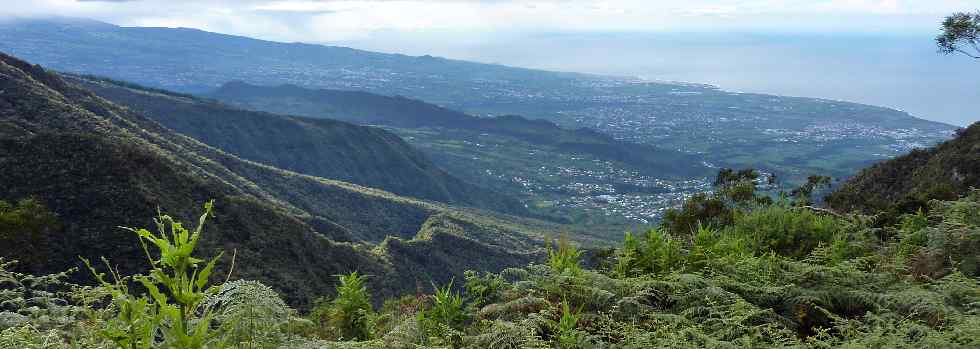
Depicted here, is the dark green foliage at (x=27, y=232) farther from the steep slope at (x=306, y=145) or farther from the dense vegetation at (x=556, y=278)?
the steep slope at (x=306, y=145)

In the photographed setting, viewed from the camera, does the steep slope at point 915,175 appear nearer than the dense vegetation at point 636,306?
No

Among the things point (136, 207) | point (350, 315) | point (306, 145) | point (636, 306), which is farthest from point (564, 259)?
point (306, 145)

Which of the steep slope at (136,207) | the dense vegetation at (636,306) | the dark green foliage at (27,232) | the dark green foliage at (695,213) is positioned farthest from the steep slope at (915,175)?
the dark green foliage at (27,232)

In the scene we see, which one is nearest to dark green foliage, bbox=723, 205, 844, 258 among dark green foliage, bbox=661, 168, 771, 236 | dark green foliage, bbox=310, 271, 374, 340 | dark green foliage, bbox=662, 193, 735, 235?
dark green foliage, bbox=661, 168, 771, 236

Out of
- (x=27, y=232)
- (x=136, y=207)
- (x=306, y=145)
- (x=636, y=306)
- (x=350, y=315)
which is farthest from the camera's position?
(x=306, y=145)

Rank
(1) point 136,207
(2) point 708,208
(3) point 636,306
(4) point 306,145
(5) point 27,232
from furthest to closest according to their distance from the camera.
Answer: (4) point 306,145
(1) point 136,207
(5) point 27,232
(2) point 708,208
(3) point 636,306

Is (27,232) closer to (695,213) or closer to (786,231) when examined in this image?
(695,213)
